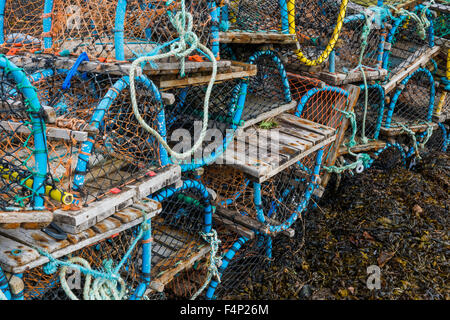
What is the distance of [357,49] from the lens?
468 centimetres

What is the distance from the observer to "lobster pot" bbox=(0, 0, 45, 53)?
8.64ft

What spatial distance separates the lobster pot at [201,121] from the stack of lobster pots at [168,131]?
0.04 ft

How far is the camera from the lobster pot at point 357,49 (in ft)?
13.1

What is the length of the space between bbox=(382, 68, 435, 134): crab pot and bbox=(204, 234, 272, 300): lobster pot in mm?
2136

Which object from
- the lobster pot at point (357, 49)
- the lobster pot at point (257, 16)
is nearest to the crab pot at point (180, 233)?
the lobster pot at point (257, 16)

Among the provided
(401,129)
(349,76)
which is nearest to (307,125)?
(349,76)

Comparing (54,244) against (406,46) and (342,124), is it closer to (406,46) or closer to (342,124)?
(342,124)

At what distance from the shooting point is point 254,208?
362cm

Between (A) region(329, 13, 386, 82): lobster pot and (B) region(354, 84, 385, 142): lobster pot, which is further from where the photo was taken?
(B) region(354, 84, 385, 142): lobster pot

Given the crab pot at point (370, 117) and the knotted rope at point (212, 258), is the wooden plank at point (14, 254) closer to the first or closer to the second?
the knotted rope at point (212, 258)

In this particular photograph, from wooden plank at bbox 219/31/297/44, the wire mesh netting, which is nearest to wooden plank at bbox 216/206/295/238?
wooden plank at bbox 219/31/297/44

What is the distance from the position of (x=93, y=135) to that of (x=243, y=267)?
2398mm

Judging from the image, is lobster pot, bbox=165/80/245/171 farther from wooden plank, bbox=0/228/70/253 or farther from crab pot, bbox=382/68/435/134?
crab pot, bbox=382/68/435/134
